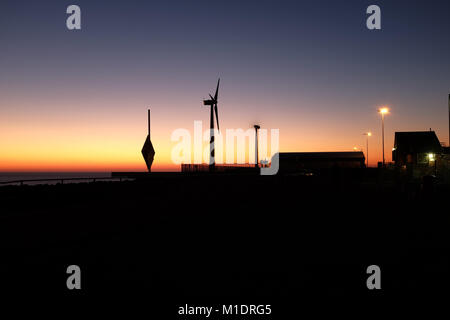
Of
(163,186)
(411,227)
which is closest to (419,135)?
(163,186)

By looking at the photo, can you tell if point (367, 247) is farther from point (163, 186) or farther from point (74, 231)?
point (163, 186)

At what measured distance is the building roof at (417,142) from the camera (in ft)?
199

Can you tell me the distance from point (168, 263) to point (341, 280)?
2.98 meters

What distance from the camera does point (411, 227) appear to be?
37.5 feet

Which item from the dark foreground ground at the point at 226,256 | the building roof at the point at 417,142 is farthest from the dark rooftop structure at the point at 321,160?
the dark foreground ground at the point at 226,256

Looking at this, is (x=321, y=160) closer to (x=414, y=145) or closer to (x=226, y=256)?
(x=414, y=145)

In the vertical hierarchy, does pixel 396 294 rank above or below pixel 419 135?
below

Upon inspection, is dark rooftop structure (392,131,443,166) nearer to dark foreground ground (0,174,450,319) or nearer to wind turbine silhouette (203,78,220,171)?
wind turbine silhouette (203,78,220,171)

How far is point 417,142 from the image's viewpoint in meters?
62.7

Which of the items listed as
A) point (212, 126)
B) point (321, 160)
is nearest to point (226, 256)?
point (212, 126)

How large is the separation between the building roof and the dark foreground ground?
52429mm

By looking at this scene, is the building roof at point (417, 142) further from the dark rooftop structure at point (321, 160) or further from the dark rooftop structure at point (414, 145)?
the dark rooftop structure at point (321, 160)

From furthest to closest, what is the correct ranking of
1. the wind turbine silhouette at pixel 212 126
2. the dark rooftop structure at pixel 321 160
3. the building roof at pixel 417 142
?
the dark rooftop structure at pixel 321 160
the building roof at pixel 417 142
the wind turbine silhouette at pixel 212 126
